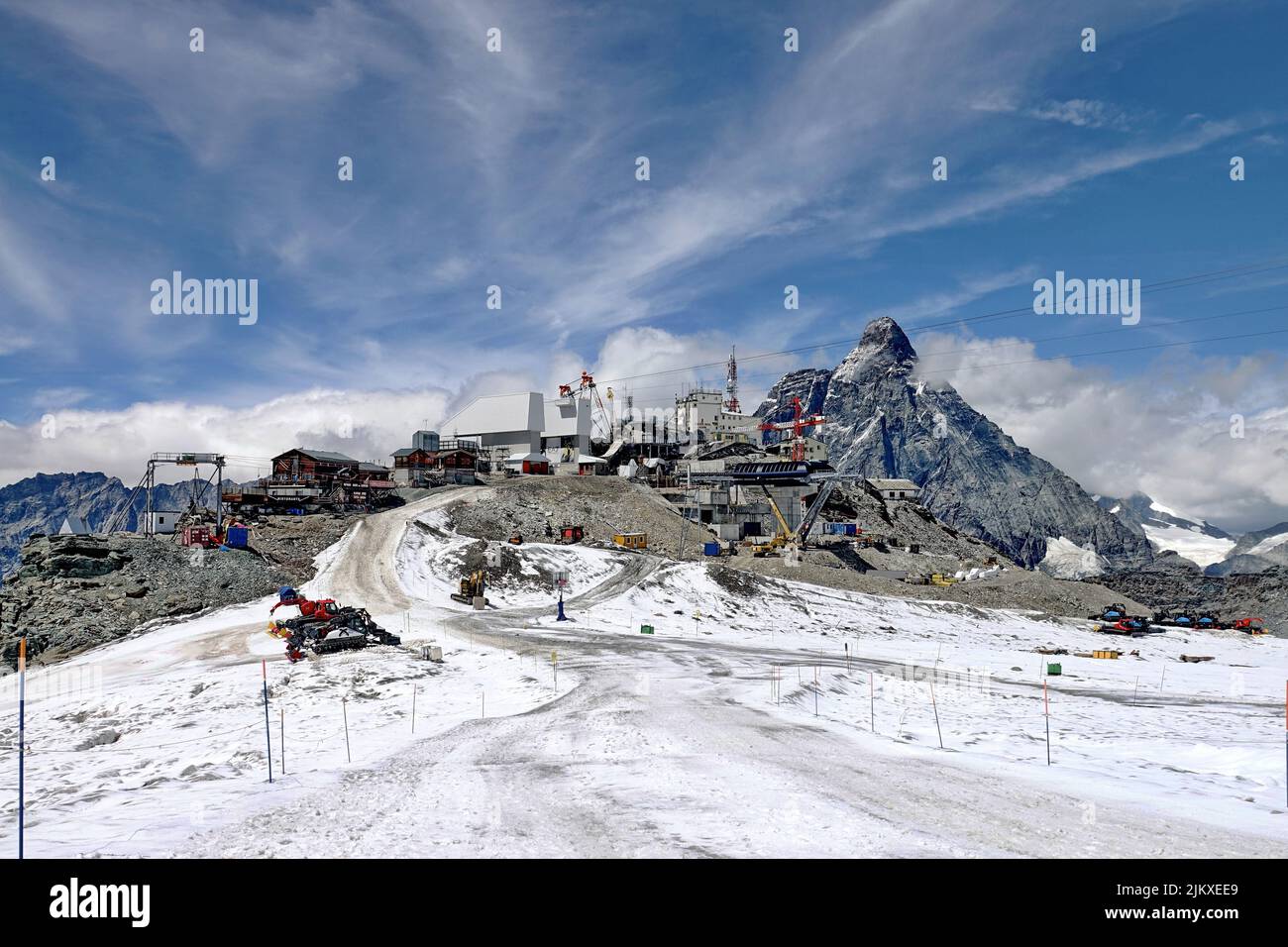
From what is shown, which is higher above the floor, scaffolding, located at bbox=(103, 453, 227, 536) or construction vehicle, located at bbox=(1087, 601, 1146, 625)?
scaffolding, located at bbox=(103, 453, 227, 536)

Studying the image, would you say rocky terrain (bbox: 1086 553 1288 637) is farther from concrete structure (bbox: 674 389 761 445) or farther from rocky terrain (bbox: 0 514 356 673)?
rocky terrain (bbox: 0 514 356 673)

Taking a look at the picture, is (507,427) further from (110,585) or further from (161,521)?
(110,585)

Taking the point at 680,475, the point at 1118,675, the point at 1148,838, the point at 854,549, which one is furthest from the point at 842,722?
the point at 680,475

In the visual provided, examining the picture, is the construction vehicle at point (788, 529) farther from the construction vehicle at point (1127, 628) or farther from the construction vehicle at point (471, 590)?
the construction vehicle at point (471, 590)

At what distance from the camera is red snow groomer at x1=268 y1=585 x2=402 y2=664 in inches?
1344

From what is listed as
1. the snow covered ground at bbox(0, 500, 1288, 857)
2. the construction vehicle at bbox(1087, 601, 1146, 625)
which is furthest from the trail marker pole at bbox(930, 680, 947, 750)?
the construction vehicle at bbox(1087, 601, 1146, 625)

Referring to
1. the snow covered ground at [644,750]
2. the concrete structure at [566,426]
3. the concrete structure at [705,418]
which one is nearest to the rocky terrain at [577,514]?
the snow covered ground at [644,750]

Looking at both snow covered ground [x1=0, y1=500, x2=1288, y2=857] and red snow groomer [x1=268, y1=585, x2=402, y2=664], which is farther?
red snow groomer [x1=268, y1=585, x2=402, y2=664]

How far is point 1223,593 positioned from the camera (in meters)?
105

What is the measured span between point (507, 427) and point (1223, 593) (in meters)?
125

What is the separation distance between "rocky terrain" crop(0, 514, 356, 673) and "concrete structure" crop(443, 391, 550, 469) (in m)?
78.3

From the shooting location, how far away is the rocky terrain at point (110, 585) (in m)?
41.4

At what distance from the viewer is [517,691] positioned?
2830 cm
